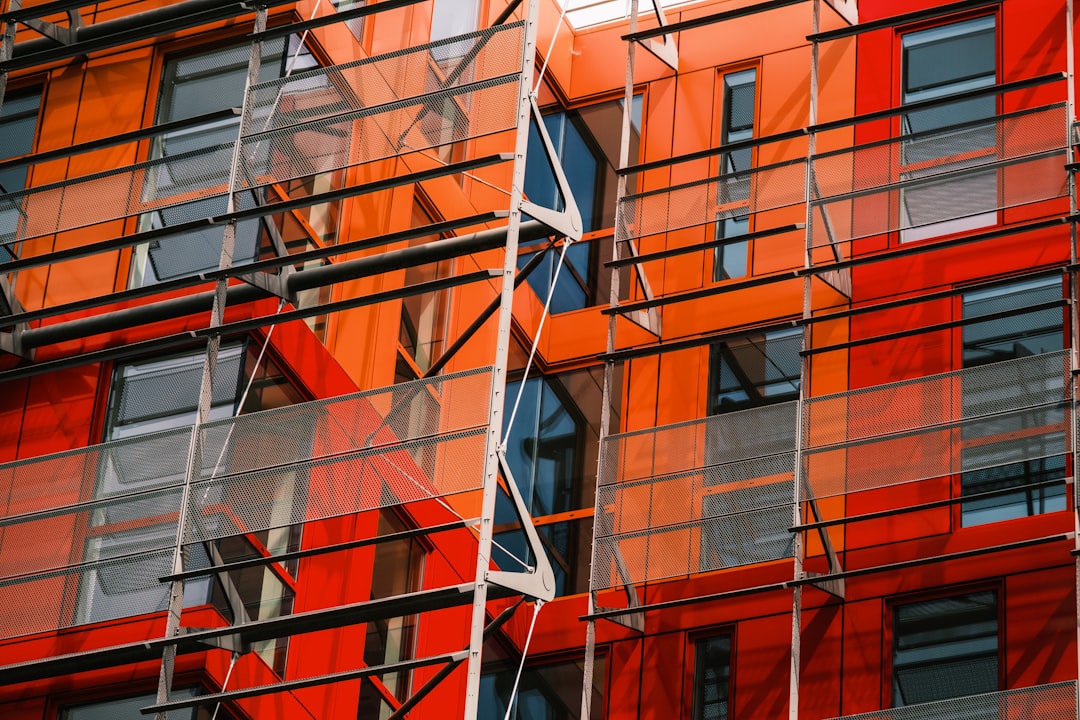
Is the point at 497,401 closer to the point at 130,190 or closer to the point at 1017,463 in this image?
the point at 130,190

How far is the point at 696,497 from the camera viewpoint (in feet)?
62.7

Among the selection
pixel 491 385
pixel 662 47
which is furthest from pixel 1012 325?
pixel 491 385

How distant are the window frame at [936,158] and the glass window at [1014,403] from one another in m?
0.85

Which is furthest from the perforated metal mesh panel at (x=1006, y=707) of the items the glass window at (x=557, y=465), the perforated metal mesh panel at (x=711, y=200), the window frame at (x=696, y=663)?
the glass window at (x=557, y=465)

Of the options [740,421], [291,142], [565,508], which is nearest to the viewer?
[291,142]

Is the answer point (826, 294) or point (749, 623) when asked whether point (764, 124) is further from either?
point (749, 623)

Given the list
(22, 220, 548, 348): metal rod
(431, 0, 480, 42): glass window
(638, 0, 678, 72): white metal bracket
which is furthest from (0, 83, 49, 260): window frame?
(638, 0, 678, 72): white metal bracket

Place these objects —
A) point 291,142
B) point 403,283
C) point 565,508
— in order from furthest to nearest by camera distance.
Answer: point 565,508 → point 403,283 → point 291,142

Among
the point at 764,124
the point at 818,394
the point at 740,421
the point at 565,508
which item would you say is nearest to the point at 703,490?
the point at 740,421

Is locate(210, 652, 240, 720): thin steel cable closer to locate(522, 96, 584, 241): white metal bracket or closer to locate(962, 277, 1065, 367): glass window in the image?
locate(522, 96, 584, 241): white metal bracket

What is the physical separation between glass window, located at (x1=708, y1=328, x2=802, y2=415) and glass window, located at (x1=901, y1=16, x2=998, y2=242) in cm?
181

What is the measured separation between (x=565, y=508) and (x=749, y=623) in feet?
11.2

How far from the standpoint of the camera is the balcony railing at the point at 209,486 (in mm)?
16266

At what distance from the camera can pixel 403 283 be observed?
2072 cm
